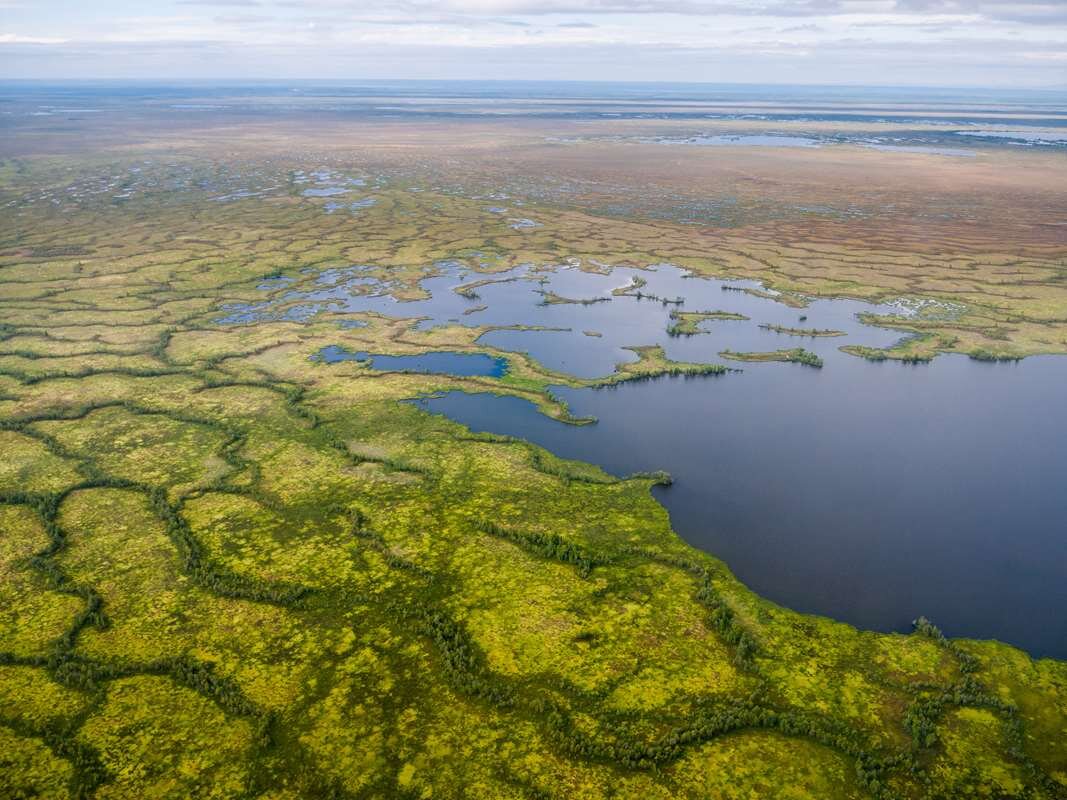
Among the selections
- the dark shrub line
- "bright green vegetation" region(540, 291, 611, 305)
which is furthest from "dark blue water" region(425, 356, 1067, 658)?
"bright green vegetation" region(540, 291, 611, 305)

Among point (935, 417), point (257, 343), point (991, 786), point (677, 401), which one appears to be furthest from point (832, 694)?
point (257, 343)

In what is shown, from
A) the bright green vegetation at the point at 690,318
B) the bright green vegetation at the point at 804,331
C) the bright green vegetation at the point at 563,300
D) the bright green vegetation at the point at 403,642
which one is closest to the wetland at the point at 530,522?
the bright green vegetation at the point at 403,642

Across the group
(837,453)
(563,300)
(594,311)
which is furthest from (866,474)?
(563,300)

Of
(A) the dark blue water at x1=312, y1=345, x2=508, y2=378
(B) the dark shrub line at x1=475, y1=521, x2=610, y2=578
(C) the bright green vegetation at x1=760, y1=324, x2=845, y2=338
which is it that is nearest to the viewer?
(B) the dark shrub line at x1=475, y1=521, x2=610, y2=578

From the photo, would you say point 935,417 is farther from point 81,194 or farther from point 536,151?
point 536,151

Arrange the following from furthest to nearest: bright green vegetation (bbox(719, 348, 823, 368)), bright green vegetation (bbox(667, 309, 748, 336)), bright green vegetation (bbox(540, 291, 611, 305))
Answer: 1. bright green vegetation (bbox(540, 291, 611, 305))
2. bright green vegetation (bbox(667, 309, 748, 336))
3. bright green vegetation (bbox(719, 348, 823, 368))

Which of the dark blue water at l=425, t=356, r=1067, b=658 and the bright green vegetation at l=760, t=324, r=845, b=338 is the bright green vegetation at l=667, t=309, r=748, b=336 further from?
the dark blue water at l=425, t=356, r=1067, b=658
